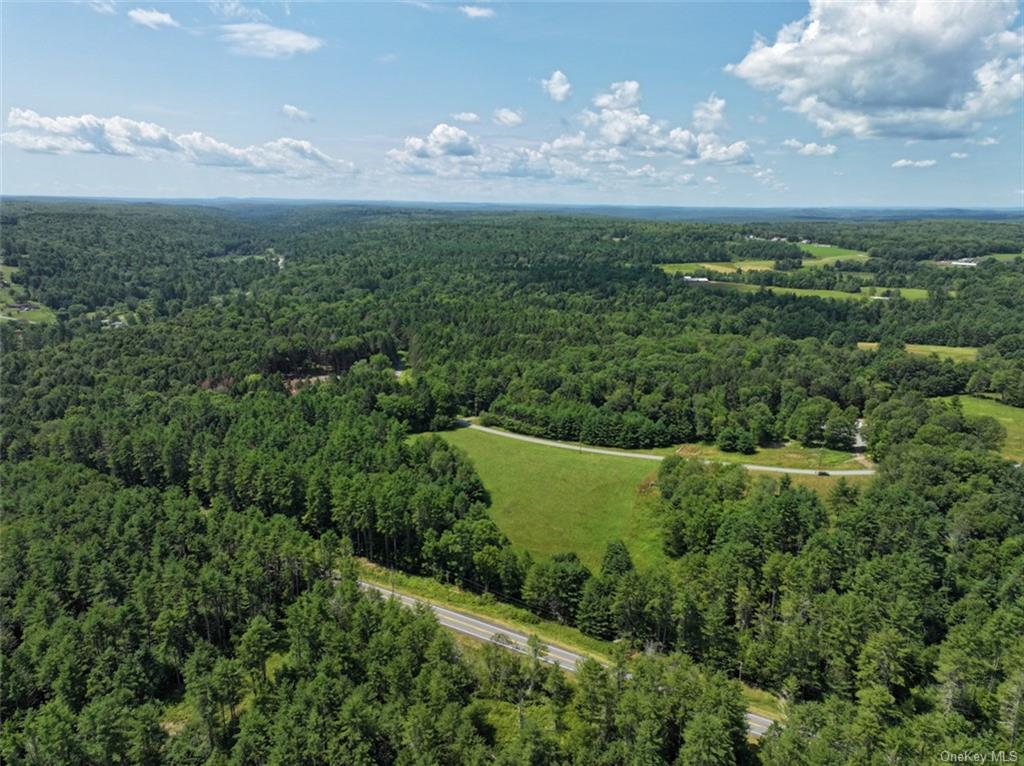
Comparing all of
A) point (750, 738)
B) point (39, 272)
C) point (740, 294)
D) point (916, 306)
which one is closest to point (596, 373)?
point (750, 738)

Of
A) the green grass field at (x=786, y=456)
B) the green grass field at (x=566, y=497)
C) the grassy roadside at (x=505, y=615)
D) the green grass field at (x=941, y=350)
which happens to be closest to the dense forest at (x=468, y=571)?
the grassy roadside at (x=505, y=615)

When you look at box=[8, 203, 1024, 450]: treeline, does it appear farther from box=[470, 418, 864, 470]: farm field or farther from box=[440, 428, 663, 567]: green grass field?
box=[440, 428, 663, 567]: green grass field

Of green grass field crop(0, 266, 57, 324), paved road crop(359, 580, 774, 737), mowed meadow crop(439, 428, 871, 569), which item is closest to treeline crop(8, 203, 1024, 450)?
mowed meadow crop(439, 428, 871, 569)

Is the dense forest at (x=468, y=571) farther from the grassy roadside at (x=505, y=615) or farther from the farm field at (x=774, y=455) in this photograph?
the farm field at (x=774, y=455)

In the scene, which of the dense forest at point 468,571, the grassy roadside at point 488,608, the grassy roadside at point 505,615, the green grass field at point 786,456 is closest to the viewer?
the dense forest at point 468,571

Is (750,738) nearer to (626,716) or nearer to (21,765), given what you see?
(626,716)

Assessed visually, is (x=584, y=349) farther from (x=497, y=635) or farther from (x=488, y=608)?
(x=497, y=635)
